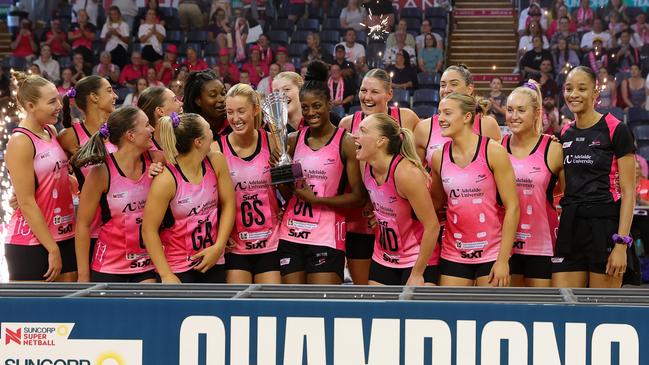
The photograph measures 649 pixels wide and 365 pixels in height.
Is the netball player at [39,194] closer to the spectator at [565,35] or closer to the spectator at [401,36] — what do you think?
the spectator at [401,36]

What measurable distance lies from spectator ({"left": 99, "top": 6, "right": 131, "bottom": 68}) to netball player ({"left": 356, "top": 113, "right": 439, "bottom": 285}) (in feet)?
30.0

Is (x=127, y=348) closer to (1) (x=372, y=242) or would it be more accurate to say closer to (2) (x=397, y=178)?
(2) (x=397, y=178)

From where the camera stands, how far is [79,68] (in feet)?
39.4

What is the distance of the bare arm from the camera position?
4.05m

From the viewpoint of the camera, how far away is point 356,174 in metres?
4.41

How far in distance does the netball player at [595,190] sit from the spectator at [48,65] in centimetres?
934

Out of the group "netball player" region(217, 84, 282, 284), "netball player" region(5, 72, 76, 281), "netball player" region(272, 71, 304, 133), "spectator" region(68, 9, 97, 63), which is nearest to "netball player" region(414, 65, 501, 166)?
"netball player" region(272, 71, 304, 133)

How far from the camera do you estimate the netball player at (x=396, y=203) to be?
3.99 m

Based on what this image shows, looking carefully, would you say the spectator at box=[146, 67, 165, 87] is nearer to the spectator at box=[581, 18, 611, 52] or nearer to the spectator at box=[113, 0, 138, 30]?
the spectator at box=[113, 0, 138, 30]

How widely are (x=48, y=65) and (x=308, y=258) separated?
8.91 meters

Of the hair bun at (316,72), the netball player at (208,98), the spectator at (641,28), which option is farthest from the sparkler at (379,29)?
the netball player at (208,98)

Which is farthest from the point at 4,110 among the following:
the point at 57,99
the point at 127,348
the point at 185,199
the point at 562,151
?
the point at 127,348

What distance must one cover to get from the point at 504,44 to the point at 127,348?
40.9ft

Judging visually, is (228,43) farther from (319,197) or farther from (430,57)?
(319,197)
